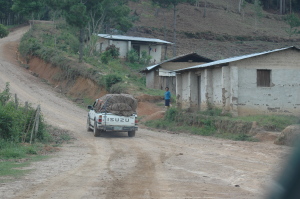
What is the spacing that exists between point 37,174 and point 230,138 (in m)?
11.7

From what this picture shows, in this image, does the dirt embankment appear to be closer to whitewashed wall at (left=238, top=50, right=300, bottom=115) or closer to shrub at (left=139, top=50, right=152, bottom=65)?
whitewashed wall at (left=238, top=50, right=300, bottom=115)

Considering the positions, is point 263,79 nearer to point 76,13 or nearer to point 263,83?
point 263,83

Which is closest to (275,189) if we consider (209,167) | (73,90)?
(209,167)

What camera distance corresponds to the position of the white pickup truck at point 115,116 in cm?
1984

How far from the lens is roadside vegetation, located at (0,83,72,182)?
42.7ft

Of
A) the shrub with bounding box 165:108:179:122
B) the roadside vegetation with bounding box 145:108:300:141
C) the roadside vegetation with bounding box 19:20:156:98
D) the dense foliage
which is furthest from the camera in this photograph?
the roadside vegetation with bounding box 19:20:156:98

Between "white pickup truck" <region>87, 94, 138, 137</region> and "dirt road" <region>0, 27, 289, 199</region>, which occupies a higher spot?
"white pickup truck" <region>87, 94, 138, 137</region>

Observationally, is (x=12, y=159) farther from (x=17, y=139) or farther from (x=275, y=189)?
(x=275, y=189)

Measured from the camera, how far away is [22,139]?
1659cm

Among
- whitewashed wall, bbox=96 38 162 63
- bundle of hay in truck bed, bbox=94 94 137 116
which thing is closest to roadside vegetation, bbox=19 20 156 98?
whitewashed wall, bbox=96 38 162 63

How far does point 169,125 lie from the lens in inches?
1008

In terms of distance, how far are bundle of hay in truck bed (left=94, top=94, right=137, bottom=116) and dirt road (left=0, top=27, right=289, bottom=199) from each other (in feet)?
4.27

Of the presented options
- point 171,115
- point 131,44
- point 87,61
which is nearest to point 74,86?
point 87,61

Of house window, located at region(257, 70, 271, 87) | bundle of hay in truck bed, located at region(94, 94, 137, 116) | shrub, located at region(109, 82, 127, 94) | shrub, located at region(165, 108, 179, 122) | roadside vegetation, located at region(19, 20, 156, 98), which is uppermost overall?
roadside vegetation, located at region(19, 20, 156, 98)
